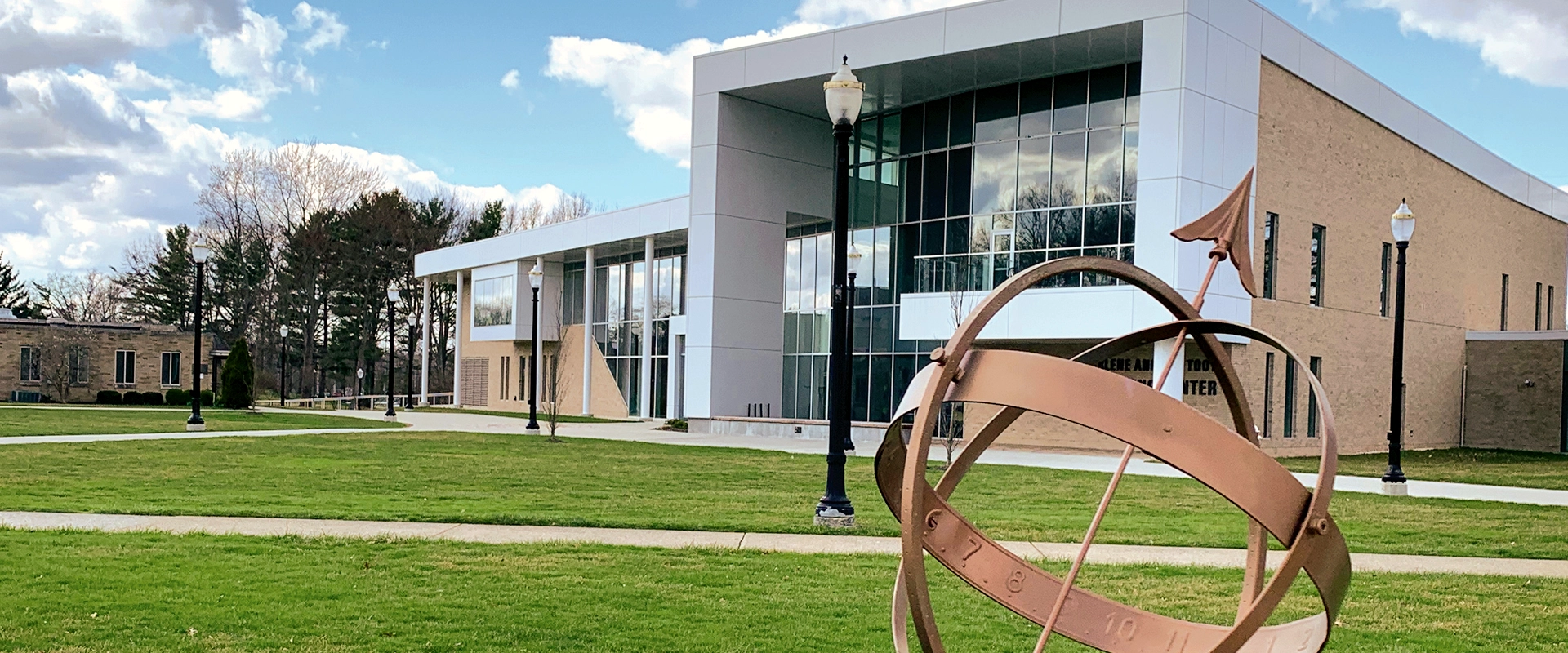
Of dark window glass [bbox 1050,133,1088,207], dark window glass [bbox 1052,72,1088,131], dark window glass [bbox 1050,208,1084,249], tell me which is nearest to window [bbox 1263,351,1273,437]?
dark window glass [bbox 1050,208,1084,249]

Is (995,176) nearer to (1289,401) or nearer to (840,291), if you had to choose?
(1289,401)

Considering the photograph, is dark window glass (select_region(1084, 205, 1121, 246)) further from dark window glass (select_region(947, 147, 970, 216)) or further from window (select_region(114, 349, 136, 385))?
window (select_region(114, 349, 136, 385))

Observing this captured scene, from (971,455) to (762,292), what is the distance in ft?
110

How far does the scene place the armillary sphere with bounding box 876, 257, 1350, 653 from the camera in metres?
5.09

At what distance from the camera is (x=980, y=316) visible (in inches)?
220

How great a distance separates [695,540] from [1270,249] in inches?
912

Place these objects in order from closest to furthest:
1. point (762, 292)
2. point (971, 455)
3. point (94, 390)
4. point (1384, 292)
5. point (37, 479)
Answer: point (971, 455), point (37, 479), point (1384, 292), point (762, 292), point (94, 390)

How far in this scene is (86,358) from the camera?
61906 mm

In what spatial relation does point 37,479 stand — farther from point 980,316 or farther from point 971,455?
point 980,316

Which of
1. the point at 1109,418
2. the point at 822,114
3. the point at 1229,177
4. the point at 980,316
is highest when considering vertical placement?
the point at 822,114

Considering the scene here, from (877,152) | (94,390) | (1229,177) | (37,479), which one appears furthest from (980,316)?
(94,390)

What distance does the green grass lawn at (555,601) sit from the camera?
808 cm

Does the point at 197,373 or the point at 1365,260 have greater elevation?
the point at 1365,260

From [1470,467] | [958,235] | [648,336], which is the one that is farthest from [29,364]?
[1470,467]
